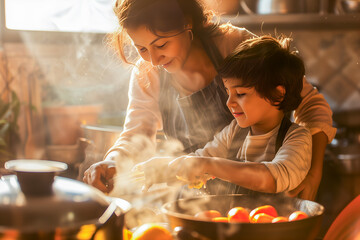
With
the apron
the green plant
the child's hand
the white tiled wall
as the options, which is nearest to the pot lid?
the child's hand

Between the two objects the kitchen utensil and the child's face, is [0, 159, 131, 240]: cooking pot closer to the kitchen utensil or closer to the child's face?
the kitchen utensil

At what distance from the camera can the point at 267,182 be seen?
2.92 feet

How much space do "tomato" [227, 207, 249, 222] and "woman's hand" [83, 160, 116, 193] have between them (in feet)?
0.99

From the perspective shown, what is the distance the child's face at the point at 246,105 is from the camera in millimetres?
986

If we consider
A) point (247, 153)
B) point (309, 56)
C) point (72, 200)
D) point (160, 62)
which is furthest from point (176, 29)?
point (309, 56)

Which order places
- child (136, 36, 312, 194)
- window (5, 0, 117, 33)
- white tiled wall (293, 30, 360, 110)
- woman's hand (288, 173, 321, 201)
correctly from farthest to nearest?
white tiled wall (293, 30, 360, 110)
window (5, 0, 117, 33)
woman's hand (288, 173, 321, 201)
child (136, 36, 312, 194)

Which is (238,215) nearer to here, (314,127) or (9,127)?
(314,127)

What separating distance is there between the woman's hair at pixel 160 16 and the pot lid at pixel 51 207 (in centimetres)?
52

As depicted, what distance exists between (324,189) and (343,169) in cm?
23

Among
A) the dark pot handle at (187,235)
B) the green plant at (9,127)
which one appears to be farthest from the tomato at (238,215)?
the green plant at (9,127)

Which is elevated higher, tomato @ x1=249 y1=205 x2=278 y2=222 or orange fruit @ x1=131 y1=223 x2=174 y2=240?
orange fruit @ x1=131 y1=223 x2=174 y2=240

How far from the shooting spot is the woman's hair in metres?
1.03

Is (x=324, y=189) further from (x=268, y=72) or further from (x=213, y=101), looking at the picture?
(x=268, y=72)

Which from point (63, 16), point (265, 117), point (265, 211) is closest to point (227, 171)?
point (265, 211)
